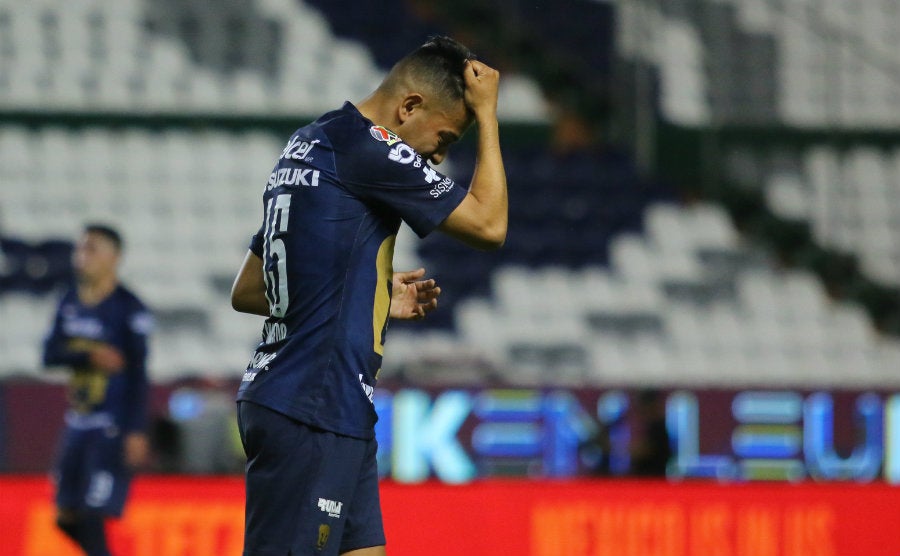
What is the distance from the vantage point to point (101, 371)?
20.3ft

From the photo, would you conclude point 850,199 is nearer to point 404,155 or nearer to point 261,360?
point 404,155

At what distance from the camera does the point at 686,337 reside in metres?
11.0

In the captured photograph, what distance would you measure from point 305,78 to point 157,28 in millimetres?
1407

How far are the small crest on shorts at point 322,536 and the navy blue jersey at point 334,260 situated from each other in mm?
212

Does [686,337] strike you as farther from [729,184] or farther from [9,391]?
[9,391]

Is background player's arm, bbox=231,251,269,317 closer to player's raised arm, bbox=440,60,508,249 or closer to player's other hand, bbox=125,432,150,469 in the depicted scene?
player's raised arm, bbox=440,60,508,249

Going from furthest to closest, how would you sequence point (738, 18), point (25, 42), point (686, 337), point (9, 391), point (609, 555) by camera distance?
point (738, 18) < point (25, 42) < point (686, 337) < point (9, 391) < point (609, 555)

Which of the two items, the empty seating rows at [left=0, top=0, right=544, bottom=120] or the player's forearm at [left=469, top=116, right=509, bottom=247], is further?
the empty seating rows at [left=0, top=0, right=544, bottom=120]

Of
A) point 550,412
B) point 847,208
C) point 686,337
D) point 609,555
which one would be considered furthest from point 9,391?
point 847,208

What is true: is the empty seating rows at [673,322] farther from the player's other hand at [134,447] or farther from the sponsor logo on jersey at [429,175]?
the sponsor logo on jersey at [429,175]

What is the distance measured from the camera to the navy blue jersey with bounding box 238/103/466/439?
117 inches

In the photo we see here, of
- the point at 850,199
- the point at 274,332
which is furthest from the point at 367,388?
the point at 850,199

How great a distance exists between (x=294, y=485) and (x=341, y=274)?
47cm

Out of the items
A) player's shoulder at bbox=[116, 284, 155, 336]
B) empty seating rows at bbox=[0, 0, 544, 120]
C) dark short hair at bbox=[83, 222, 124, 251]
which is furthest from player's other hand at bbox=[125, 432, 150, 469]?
empty seating rows at bbox=[0, 0, 544, 120]
